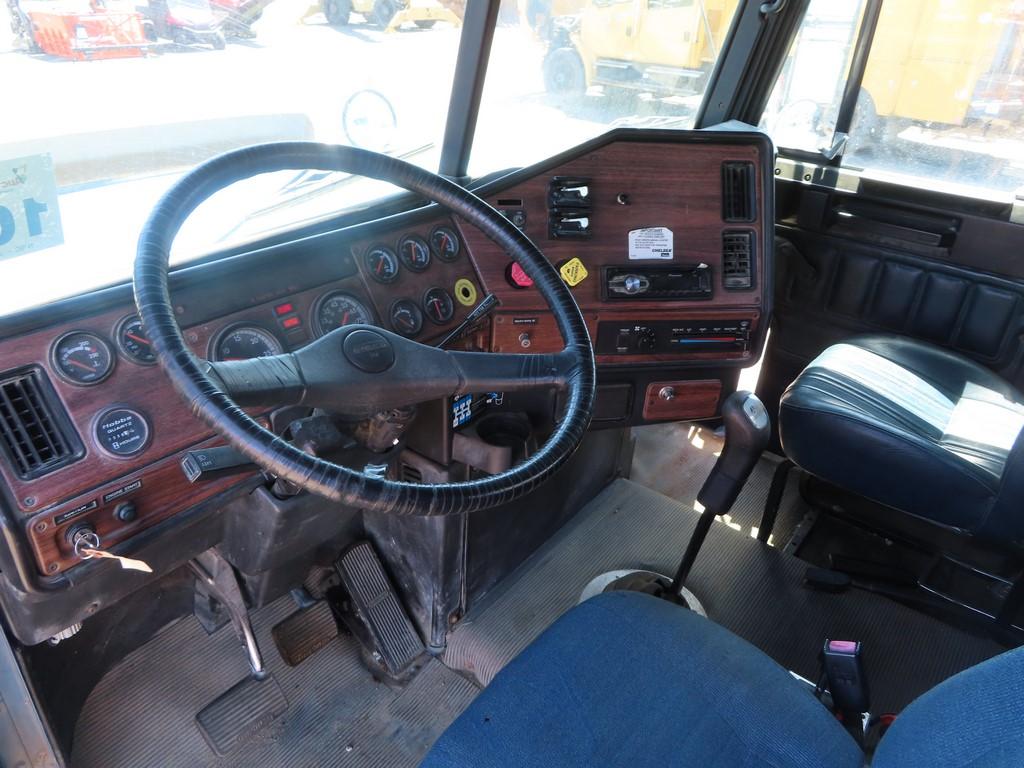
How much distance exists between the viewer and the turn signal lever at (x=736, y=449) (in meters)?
1.63

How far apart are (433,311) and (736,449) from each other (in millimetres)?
757

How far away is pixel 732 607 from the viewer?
6.41ft

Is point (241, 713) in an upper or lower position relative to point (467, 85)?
lower

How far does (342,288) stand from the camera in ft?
4.42

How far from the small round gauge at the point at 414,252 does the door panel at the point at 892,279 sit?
1.43m

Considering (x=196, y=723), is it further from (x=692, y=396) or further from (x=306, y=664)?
(x=692, y=396)

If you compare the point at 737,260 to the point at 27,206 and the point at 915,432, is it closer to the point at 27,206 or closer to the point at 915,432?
the point at 915,432

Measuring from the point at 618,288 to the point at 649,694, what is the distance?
993 mm

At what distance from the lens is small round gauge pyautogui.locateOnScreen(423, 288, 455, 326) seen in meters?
1.48

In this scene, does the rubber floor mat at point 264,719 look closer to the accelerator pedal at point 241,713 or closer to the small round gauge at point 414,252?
the accelerator pedal at point 241,713

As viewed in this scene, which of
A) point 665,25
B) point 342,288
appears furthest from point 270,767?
point 665,25

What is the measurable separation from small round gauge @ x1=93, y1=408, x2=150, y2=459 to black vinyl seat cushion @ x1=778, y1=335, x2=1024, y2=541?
1486 mm

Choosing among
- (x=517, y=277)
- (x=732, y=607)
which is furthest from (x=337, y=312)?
(x=732, y=607)

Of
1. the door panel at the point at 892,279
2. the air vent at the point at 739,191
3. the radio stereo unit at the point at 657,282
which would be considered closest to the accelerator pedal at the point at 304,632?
the radio stereo unit at the point at 657,282
